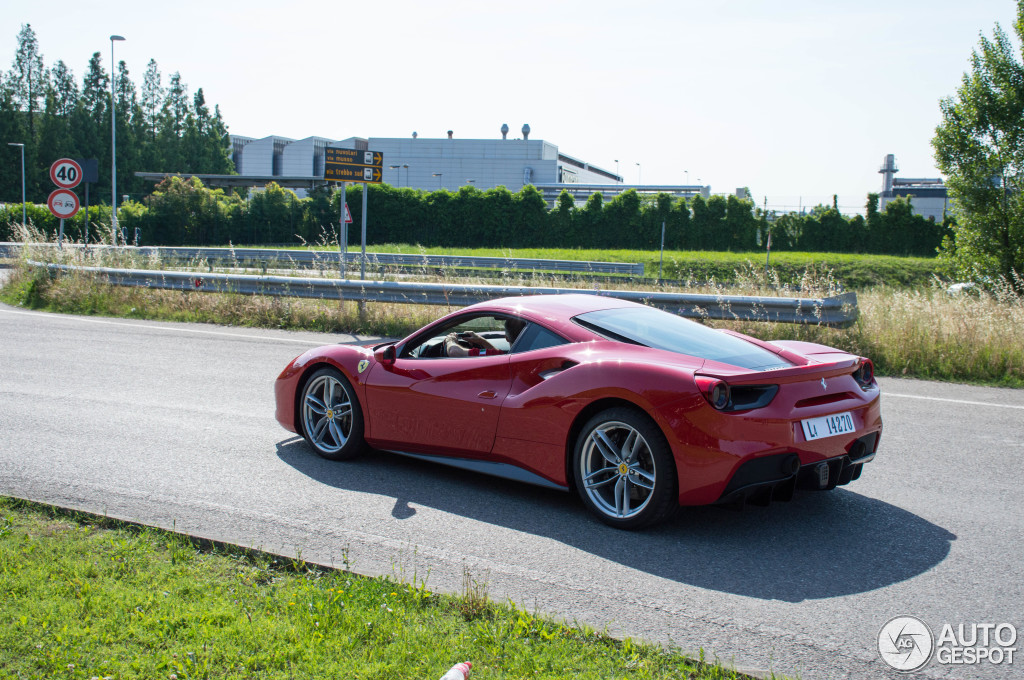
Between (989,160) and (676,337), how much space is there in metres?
18.0

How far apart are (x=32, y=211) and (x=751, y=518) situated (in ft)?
161

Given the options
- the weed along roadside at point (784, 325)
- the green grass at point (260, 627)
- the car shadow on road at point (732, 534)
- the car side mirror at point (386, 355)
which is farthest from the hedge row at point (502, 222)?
the green grass at point (260, 627)

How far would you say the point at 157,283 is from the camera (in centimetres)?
1509

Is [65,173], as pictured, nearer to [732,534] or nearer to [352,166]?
[352,166]

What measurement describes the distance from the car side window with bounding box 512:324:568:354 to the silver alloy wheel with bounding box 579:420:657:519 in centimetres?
65

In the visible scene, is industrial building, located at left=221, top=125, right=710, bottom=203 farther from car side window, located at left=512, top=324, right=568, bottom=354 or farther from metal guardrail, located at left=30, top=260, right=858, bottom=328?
car side window, located at left=512, top=324, right=568, bottom=354

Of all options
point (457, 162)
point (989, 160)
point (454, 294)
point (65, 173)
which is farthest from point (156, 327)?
point (457, 162)

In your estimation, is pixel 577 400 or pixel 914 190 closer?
pixel 577 400

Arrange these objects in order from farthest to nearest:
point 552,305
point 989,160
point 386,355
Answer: point 989,160, point 386,355, point 552,305

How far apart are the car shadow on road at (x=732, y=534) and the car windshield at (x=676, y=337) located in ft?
2.91

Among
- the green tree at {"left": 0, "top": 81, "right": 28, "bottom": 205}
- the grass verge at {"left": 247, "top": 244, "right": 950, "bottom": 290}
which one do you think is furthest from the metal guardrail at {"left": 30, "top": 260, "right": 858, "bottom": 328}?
the green tree at {"left": 0, "top": 81, "right": 28, "bottom": 205}

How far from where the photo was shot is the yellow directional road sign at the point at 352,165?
17484 mm

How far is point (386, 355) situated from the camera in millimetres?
5582

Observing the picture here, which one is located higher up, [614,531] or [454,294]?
[454,294]
